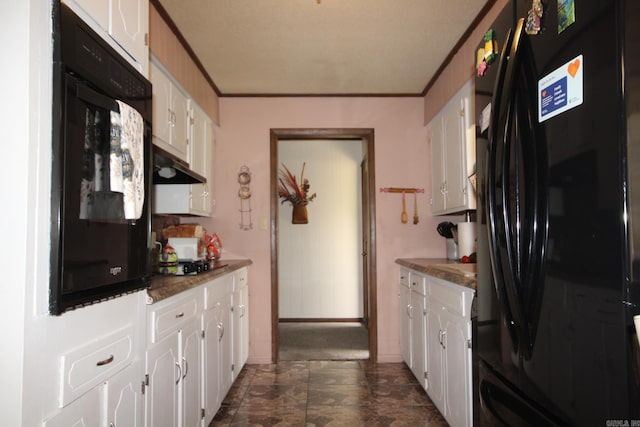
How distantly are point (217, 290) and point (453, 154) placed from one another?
1876mm

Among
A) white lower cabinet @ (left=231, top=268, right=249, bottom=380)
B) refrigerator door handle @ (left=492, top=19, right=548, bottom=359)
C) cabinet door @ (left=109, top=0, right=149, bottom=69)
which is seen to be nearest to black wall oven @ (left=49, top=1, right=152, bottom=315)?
cabinet door @ (left=109, top=0, right=149, bottom=69)

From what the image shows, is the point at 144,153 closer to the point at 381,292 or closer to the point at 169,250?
the point at 169,250

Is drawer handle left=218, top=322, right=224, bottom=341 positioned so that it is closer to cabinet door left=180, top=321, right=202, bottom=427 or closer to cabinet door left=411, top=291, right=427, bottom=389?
cabinet door left=180, top=321, right=202, bottom=427

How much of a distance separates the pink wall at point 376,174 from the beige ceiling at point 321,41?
163 mm

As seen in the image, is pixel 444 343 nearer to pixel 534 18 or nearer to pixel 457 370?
pixel 457 370

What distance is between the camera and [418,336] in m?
2.65

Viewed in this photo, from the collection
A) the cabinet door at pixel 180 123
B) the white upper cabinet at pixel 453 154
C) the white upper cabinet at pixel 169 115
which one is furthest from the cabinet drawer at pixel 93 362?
the white upper cabinet at pixel 453 154

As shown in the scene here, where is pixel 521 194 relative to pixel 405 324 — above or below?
above

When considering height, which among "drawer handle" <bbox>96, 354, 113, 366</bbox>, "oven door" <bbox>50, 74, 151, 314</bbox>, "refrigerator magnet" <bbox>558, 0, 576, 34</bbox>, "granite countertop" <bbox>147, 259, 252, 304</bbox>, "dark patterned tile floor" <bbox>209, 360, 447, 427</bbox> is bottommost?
"dark patterned tile floor" <bbox>209, 360, 447, 427</bbox>

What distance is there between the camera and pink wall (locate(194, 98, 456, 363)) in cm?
330

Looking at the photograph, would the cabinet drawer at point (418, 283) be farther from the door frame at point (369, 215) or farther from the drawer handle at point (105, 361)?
the drawer handle at point (105, 361)

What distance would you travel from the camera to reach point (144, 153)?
4.06 feet

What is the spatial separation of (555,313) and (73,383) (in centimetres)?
114

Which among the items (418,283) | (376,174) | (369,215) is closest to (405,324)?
(418,283)
